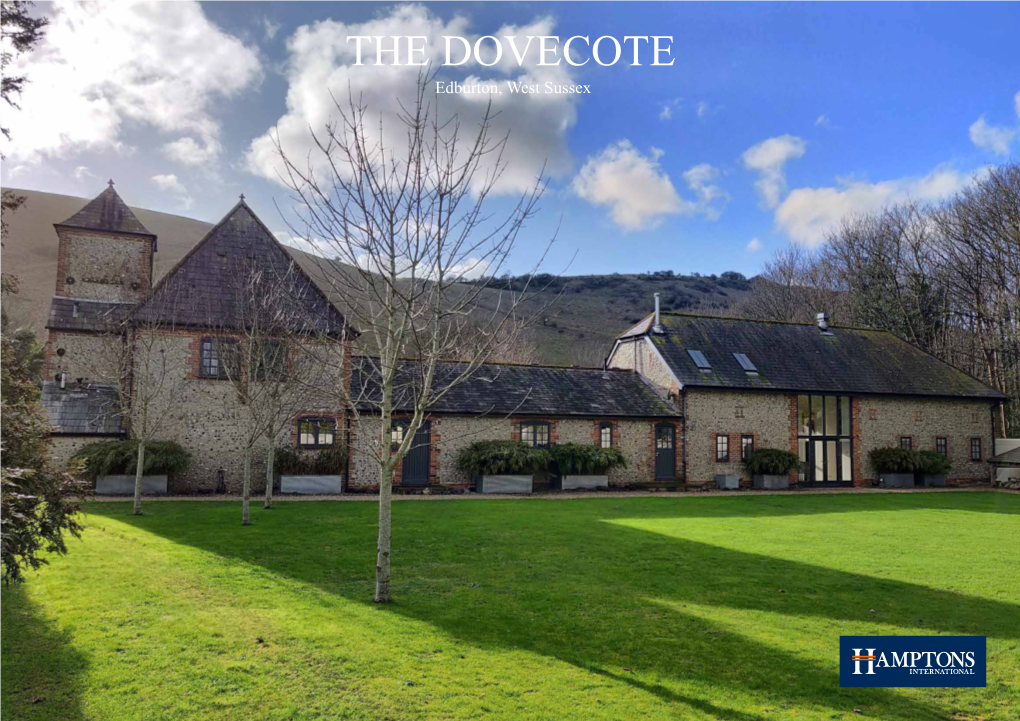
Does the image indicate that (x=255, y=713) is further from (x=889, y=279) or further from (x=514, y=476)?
(x=889, y=279)

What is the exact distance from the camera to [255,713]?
207 inches

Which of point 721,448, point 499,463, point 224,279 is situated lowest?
point 499,463

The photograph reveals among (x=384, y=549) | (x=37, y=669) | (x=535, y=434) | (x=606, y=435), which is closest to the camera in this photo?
(x=37, y=669)

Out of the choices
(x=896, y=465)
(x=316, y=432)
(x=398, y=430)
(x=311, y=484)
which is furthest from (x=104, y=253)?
(x=896, y=465)

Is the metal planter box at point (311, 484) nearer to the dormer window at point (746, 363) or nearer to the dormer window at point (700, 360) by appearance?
the dormer window at point (700, 360)

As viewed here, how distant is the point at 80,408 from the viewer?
1989cm

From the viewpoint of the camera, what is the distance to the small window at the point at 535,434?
75.5 feet

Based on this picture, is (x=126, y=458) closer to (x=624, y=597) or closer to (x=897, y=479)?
(x=624, y=597)

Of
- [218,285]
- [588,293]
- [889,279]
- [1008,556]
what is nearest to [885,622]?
[1008,556]

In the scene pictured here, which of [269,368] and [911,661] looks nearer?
[911,661]

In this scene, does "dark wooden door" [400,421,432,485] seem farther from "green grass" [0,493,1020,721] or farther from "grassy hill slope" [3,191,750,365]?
"grassy hill slope" [3,191,750,365]

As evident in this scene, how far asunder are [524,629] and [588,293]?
9133 cm

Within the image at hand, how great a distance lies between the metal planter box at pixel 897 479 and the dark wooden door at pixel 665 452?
9628mm

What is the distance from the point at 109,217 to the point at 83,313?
4.15 meters
